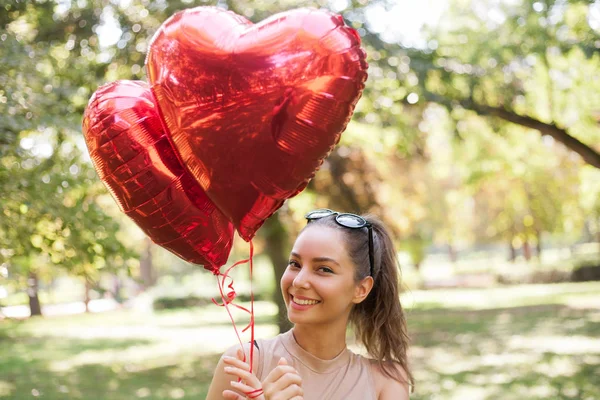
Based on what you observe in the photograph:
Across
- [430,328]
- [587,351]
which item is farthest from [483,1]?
[430,328]

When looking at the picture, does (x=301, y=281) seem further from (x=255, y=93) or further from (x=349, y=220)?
(x=255, y=93)

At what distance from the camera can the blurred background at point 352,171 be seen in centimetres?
508

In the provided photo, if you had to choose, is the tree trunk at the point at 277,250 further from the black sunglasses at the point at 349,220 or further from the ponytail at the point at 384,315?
the black sunglasses at the point at 349,220

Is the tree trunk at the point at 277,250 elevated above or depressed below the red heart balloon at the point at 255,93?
below

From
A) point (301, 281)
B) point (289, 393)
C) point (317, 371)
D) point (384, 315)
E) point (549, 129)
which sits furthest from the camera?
point (549, 129)

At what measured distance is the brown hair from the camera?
2396 mm

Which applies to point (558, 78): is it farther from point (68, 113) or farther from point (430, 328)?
point (68, 113)

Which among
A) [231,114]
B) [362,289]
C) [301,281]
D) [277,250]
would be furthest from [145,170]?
[277,250]

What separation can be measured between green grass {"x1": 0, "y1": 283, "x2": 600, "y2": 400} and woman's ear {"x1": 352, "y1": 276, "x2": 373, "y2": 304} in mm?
1980

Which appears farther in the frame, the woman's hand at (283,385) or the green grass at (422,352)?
the green grass at (422,352)

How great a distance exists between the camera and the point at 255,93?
187 cm

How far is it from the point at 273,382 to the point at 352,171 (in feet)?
32.3

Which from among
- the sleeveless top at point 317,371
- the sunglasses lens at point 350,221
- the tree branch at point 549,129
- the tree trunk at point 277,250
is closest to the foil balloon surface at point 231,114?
the sunglasses lens at point 350,221

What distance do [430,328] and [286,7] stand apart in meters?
8.21
